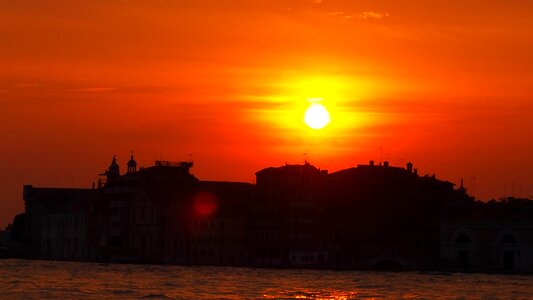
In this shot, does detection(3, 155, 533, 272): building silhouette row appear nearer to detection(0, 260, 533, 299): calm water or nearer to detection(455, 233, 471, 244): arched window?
detection(455, 233, 471, 244): arched window

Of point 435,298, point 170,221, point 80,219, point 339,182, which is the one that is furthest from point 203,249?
point 435,298

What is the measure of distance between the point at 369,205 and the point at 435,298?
57657 mm

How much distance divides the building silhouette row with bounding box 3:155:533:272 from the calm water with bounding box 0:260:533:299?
8.49m

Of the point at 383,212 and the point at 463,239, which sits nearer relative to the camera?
the point at 463,239

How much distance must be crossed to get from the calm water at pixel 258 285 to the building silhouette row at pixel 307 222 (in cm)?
849

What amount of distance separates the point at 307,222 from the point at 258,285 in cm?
4445

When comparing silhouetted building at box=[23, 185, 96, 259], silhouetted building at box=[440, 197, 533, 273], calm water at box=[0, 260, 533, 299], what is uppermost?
silhouetted building at box=[23, 185, 96, 259]

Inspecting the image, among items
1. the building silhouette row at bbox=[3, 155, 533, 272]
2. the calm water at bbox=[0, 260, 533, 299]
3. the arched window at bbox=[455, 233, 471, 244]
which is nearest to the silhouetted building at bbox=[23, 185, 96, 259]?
the building silhouette row at bbox=[3, 155, 533, 272]

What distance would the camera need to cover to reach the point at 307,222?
139875 millimetres

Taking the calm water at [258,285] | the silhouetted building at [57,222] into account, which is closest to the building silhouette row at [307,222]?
the silhouetted building at [57,222]

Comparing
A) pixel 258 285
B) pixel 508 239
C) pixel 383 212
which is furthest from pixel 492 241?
pixel 258 285

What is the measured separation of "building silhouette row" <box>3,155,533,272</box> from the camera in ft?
412

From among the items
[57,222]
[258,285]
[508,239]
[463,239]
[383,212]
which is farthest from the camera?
[57,222]

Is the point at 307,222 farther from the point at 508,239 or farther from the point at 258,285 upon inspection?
the point at 258,285
